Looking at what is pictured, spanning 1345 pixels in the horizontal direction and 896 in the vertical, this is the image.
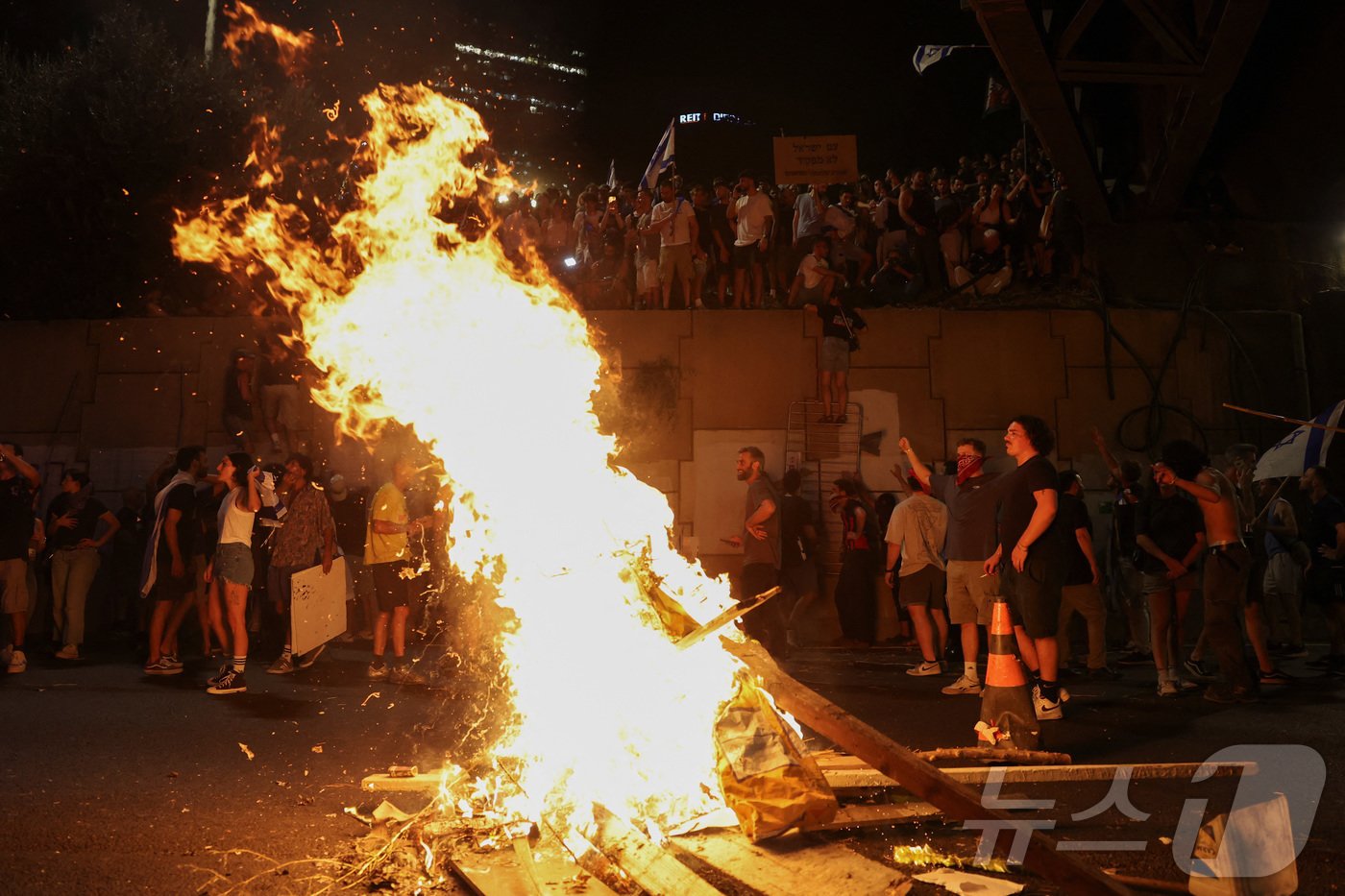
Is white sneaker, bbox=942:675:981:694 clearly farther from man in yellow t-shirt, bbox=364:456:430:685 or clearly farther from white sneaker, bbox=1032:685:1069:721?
man in yellow t-shirt, bbox=364:456:430:685

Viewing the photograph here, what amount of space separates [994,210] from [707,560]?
645cm

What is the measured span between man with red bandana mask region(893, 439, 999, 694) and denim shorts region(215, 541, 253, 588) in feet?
19.6

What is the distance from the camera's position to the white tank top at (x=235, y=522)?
8539 mm

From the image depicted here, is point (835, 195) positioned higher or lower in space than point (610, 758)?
higher

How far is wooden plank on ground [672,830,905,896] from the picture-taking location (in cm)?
385

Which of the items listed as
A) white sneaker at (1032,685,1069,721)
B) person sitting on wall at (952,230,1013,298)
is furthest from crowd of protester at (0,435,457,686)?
person sitting on wall at (952,230,1013,298)

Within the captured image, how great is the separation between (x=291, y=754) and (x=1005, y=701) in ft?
14.7

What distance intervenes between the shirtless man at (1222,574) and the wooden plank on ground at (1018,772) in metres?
2.51

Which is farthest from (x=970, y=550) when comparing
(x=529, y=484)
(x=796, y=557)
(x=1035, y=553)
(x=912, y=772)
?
(x=912, y=772)

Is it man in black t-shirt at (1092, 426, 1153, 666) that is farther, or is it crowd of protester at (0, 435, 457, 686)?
man in black t-shirt at (1092, 426, 1153, 666)

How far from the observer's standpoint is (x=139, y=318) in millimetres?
13211

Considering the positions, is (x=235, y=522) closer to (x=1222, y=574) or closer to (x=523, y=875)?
(x=523, y=875)

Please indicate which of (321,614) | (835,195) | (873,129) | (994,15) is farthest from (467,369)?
(873,129)

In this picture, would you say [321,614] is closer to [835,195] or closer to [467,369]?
[467,369]
